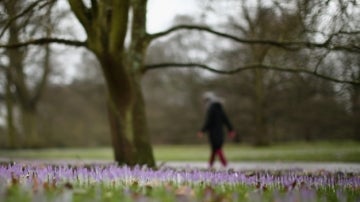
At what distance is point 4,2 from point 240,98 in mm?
32151

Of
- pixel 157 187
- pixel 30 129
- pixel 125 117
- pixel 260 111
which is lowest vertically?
pixel 157 187

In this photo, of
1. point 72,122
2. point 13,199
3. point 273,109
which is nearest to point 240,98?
point 273,109

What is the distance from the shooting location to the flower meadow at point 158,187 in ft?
14.6

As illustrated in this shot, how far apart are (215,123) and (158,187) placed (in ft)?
37.3

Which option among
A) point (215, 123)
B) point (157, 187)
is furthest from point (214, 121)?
point (157, 187)

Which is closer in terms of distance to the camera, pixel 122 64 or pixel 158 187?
pixel 158 187

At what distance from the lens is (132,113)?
13047mm

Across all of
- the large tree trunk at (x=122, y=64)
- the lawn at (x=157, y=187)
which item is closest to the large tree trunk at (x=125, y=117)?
the large tree trunk at (x=122, y=64)

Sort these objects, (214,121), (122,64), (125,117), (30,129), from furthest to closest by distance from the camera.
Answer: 1. (30,129)
2. (214,121)
3. (125,117)
4. (122,64)

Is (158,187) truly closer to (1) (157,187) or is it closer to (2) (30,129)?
(1) (157,187)

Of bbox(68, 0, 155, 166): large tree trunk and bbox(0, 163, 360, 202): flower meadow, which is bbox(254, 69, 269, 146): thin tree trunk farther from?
bbox(0, 163, 360, 202): flower meadow

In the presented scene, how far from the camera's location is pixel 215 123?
54.5 ft

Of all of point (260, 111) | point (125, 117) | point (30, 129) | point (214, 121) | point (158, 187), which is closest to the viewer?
point (158, 187)

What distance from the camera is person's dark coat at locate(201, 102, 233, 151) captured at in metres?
16.5
